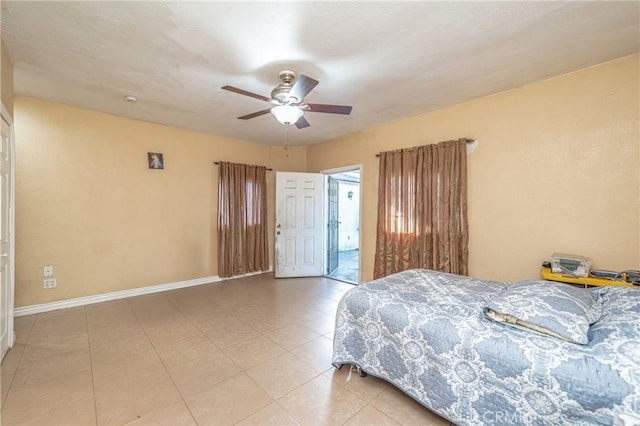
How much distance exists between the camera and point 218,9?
172 cm

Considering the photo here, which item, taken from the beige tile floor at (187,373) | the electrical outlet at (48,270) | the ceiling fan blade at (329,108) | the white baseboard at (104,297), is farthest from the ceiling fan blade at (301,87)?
the electrical outlet at (48,270)

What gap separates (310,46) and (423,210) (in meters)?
2.42

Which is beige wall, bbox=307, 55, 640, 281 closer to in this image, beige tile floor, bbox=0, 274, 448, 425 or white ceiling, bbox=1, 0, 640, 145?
white ceiling, bbox=1, 0, 640, 145

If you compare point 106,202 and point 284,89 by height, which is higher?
point 284,89

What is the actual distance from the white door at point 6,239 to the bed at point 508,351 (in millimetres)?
2845

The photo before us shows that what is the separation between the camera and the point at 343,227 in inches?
335

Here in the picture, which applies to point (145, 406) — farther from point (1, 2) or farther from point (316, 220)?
point (316, 220)

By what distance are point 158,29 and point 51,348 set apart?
293 cm

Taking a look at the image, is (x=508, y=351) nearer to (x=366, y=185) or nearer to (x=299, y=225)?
(x=366, y=185)

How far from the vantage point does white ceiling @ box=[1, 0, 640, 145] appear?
1.75 m

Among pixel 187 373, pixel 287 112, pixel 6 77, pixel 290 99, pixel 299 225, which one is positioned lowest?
pixel 187 373

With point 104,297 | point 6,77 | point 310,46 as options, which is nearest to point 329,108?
point 310,46

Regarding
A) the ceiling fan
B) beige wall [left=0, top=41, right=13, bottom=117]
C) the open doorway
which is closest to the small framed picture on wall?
beige wall [left=0, top=41, right=13, bottom=117]

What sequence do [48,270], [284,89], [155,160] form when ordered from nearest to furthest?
1. [284,89]
2. [48,270]
3. [155,160]
